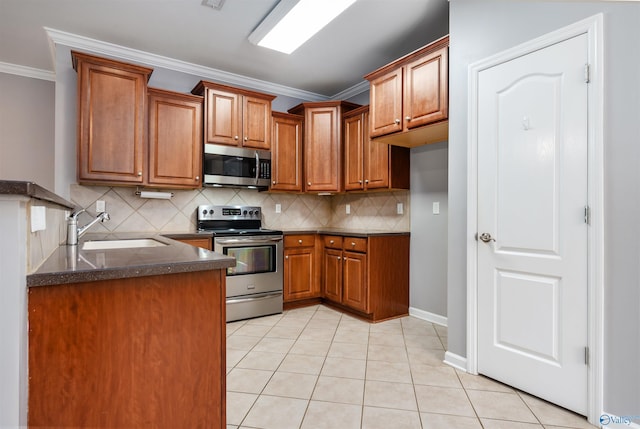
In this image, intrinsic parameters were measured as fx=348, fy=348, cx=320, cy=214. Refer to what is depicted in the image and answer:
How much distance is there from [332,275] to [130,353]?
2.85m

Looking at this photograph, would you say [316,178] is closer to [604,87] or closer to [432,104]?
[432,104]

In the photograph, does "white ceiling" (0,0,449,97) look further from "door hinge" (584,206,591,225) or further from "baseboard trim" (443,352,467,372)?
"baseboard trim" (443,352,467,372)

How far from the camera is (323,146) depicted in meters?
4.08

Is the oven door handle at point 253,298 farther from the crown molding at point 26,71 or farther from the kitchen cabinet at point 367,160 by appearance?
the crown molding at point 26,71

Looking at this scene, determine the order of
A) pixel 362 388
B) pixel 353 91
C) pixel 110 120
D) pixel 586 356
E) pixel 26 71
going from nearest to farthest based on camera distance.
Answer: pixel 586 356 < pixel 362 388 < pixel 110 120 < pixel 26 71 < pixel 353 91

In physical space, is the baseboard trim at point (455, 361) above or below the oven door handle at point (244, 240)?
below

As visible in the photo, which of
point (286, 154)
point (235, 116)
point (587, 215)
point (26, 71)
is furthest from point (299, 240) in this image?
point (26, 71)

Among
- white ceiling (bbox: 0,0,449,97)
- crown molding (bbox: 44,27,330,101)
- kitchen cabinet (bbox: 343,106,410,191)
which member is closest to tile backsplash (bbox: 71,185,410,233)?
kitchen cabinet (bbox: 343,106,410,191)

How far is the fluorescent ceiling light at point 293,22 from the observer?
2523 mm

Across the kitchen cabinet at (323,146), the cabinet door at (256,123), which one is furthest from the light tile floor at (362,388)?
the cabinet door at (256,123)

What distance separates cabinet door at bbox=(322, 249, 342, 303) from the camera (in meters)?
3.75

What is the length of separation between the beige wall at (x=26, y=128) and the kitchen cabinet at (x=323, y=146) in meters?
2.85

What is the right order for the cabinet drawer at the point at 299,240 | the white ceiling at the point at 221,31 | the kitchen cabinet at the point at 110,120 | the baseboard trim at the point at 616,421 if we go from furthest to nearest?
the cabinet drawer at the point at 299,240
the kitchen cabinet at the point at 110,120
the white ceiling at the point at 221,31
the baseboard trim at the point at 616,421

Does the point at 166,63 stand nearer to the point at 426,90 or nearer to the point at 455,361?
the point at 426,90
